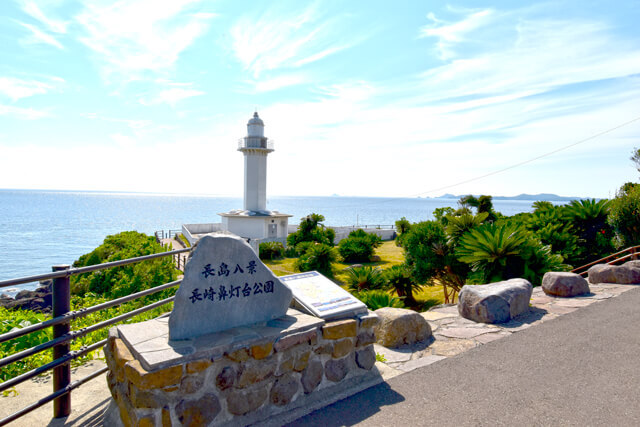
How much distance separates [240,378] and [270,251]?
2371 centimetres

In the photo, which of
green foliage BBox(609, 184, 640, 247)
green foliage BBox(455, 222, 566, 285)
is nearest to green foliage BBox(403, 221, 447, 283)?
green foliage BBox(455, 222, 566, 285)

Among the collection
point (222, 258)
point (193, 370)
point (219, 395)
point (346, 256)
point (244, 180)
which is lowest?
point (346, 256)

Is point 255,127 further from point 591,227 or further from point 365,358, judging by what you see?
point 365,358

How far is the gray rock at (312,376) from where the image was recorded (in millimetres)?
3459

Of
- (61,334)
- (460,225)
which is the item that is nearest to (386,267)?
(460,225)

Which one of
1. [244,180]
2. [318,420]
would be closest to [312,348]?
[318,420]

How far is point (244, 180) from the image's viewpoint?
114 feet

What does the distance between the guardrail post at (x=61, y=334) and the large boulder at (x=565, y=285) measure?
7.56 metres

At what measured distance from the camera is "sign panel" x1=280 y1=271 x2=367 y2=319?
149 inches

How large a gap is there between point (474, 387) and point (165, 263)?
31.6ft

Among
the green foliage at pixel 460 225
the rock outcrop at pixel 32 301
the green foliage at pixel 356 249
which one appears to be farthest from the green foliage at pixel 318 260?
the rock outcrop at pixel 32 301

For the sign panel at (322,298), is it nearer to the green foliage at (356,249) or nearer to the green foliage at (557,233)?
the green foliage at (557,233)

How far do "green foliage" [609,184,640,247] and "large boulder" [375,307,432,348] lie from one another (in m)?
11.3

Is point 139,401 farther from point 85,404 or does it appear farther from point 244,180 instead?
point 244,180
